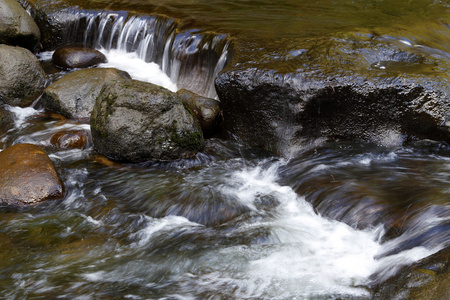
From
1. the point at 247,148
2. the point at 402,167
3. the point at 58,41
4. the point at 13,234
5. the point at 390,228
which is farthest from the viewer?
the point at 58,41

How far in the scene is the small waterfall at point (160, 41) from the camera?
7527mm

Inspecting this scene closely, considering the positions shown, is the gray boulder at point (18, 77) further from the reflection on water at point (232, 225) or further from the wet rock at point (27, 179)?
the wet rock at point (27, 179)

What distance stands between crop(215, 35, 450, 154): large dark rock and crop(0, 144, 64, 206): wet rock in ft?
7.81

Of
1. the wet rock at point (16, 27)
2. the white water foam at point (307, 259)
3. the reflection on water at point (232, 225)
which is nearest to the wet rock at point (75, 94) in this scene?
the reflection on water at point (232, 225)

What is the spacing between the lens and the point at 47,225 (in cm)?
478

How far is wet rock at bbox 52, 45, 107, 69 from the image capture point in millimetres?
9109

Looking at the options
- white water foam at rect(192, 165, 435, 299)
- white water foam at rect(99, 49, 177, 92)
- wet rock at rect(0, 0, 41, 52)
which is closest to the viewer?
white water foam at rect(192, 165, 435, 299)

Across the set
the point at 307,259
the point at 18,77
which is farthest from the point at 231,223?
the point at 18,77

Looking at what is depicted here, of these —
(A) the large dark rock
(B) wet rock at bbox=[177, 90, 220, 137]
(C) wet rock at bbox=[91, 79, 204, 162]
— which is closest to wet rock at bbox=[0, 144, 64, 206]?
(C) wet rock at bbox=[91, 79, 204, 162]

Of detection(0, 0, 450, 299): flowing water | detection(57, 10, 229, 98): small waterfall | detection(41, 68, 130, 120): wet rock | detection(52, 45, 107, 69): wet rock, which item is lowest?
detection(0, 0, 450, 299): flowing water

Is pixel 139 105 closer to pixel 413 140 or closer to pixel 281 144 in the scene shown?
pixel 281 144

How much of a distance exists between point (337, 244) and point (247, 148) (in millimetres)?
2229

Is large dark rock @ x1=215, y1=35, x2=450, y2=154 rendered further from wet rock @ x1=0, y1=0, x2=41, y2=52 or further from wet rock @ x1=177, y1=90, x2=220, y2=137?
wet rock @ x1=0, y1=0, x2=41, y2=52

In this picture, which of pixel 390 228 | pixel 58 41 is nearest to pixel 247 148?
pixel 390 228
